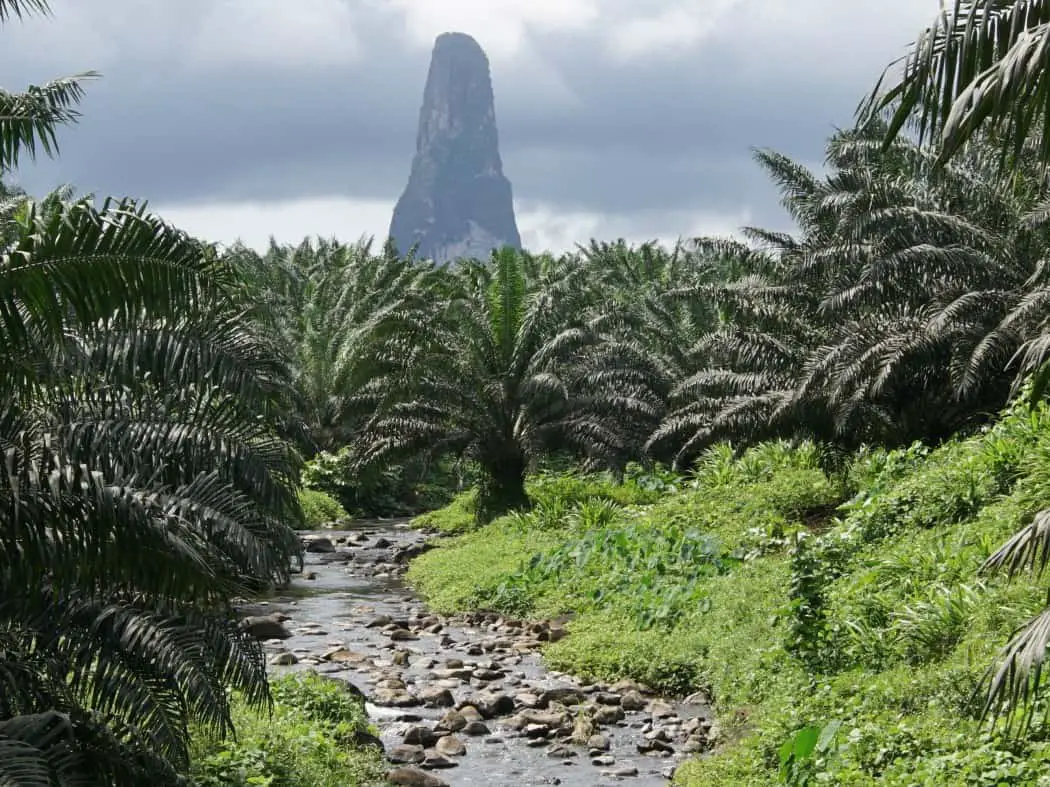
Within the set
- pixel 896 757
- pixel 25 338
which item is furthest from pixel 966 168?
pixel 25 338

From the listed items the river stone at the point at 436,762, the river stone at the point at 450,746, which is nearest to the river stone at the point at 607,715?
the river stone at the point at 450,746

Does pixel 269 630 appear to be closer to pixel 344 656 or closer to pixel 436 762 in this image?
pixel 344 656

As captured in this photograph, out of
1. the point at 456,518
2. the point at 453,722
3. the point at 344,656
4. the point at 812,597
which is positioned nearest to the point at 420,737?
the point at 453,722

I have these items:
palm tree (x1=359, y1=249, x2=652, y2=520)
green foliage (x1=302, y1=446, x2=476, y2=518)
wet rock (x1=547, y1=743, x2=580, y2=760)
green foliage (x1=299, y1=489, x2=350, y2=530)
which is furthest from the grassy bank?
green foliage (x1=302, y1=446, x2=476, y2=518)

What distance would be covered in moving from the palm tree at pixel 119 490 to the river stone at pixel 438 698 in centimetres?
357

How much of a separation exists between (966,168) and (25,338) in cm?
1399

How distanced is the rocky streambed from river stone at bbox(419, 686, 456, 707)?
0.01 m

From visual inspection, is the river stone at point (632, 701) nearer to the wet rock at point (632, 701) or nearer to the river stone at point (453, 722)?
the wet rock at point (632, 701)

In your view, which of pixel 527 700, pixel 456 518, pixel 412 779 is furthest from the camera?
pixel 456 518

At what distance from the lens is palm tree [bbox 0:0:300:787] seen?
480cm

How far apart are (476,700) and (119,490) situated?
6.11 metres

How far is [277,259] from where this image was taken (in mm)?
42438

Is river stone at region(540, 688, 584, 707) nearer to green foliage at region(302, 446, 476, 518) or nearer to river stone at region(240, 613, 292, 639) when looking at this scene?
river stone at region(240, 613, 292, 639)

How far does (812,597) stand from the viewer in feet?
31.4
